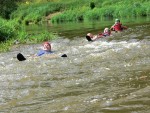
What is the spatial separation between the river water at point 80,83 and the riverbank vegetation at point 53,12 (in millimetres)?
7470

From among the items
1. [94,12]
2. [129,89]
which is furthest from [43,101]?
[94,12]

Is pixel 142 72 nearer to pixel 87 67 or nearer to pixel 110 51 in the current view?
pixel 87 67

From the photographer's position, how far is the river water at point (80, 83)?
7.19m

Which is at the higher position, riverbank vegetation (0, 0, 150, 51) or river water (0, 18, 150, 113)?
riverbank vegetation (0, 0, 150, 51)

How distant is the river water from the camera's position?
7.19 meters

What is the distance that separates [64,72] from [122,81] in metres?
2.75

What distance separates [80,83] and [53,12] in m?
47.9

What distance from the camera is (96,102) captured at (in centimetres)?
729

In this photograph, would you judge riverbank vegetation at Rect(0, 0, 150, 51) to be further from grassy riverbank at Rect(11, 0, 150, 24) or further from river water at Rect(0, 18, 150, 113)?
river water at Rect(0, 18, 150, 113)

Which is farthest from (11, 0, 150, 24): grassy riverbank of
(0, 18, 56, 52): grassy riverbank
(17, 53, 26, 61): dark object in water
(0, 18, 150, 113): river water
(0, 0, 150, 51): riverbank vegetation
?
(0, 18, 150, 113): river water

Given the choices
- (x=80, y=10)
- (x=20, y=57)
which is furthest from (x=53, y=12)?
(x=20, y=57)

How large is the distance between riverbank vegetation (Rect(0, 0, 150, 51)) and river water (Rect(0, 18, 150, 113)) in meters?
7.47

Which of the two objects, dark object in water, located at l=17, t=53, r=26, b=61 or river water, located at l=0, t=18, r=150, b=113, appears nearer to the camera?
river water, located at l=0, t=18, r=150, b=113

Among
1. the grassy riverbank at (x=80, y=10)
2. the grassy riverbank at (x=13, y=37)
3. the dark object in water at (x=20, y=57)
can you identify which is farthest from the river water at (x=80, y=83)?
the grassy riverbank at (x=80, y=10)
